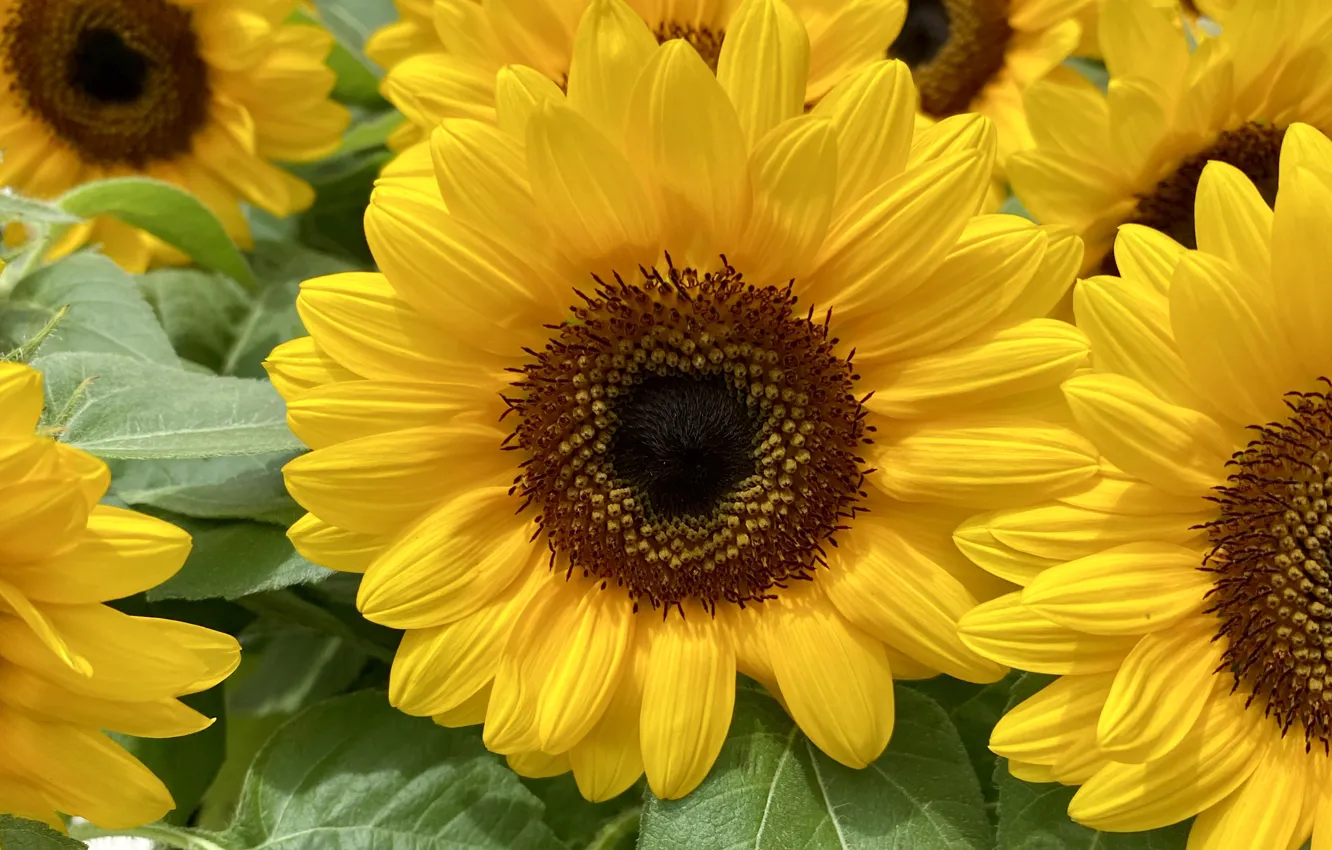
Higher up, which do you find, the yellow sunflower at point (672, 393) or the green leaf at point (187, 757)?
the yellow sunflower at point (672, 393)

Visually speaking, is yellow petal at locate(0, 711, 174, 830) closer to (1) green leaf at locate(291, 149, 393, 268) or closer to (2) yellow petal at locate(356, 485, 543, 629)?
(2) yellow petal at locate(356, 485, 543, 629)

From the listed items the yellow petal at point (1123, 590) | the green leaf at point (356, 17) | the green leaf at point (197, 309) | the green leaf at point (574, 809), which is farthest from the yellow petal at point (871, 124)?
the green leaf at point (356, 17)

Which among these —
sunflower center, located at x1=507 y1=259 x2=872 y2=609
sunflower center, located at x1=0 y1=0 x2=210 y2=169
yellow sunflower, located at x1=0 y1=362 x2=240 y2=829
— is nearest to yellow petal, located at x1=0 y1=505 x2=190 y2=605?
yellow sunflower, located at x1=0 y1=362 x2=240 y2=829

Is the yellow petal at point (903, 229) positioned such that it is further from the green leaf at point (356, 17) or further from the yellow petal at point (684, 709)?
the green leaf at point (356, 17)


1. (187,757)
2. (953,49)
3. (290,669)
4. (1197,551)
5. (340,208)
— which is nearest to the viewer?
(1197,551)

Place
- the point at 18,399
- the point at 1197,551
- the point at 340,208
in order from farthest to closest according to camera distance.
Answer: the point at 340,208, the point at 1197,551, the point at 18,399

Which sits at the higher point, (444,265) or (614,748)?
(444,265)

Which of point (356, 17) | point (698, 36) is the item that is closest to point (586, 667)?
point (698, 36)

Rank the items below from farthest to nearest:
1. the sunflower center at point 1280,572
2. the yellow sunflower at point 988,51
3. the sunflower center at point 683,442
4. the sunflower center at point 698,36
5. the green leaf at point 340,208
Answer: the green leaf at point 340,208 → the yellow sunflower at point 988,51 → the sunflower center at point 698,36 → the sunflower center at point 683,442 → the sunflower center at point 1280,572

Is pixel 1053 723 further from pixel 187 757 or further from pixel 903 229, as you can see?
pixel 187 757
